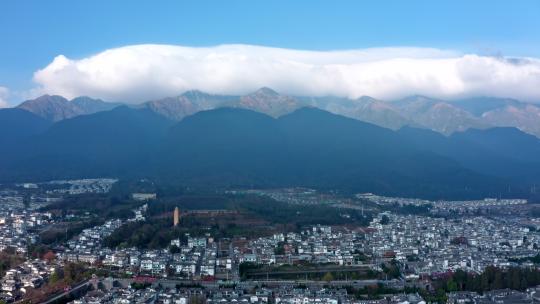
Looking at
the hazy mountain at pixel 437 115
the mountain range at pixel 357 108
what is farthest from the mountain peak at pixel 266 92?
the hazy mountain at pixel 437 115

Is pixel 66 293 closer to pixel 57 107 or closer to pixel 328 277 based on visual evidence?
pixel 328 277

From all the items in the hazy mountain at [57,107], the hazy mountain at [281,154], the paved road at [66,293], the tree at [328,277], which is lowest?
the paved road at [66,293]

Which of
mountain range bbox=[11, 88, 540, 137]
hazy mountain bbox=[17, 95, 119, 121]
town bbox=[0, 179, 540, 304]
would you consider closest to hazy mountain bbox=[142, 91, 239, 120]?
mountain range bbox=[11, 88, 540, 137]

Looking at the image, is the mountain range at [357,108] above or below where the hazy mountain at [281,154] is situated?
above

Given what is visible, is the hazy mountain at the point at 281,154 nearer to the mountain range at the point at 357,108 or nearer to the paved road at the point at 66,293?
the mountain range at the point at 357,108

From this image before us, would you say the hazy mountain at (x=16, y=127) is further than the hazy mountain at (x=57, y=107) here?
No

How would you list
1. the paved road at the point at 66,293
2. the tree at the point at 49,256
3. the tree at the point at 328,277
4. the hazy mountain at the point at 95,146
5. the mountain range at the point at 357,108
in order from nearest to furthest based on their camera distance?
the paved road at the point at 66,293
the tree at the point at 328,277
the tree at the point at 49,256
the hazy mountain at the point at 95,146
the mountain range at the point at 357,108

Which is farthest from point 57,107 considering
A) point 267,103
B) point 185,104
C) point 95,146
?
point 267,103

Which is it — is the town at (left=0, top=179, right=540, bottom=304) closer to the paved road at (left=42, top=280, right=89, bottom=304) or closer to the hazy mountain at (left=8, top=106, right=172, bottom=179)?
the paved road at (left=42, top=280, right=89, bottom=304)
